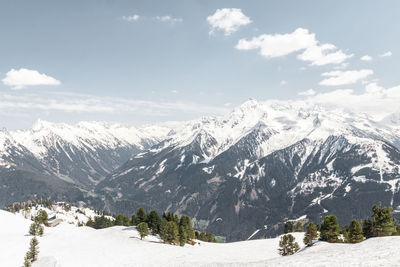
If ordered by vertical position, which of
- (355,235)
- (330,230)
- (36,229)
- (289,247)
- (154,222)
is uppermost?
(330,230)

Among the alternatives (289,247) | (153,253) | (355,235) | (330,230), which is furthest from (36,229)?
(355,235)

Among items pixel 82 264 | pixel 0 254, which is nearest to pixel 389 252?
pixel 82 264

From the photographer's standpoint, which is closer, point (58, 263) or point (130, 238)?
point (58, 263)

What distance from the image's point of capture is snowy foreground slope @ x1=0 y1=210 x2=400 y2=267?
42.3 meters

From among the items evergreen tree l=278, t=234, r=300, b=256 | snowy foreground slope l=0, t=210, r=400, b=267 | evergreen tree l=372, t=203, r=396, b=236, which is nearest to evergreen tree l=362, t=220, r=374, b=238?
evergreen tree l=372, t=203, r=396, b=236

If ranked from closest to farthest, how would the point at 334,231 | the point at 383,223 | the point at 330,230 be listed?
the point at 383,223, the point at 334,231, the point at 330,230

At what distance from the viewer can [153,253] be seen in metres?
77.4

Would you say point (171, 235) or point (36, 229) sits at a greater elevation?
point (36, 229)

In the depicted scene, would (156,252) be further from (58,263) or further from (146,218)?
(146,218)

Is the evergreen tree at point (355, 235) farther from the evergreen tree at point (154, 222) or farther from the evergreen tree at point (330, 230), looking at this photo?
the evergreen tree at point (154, 222)

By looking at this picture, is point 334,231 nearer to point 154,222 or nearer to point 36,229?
point 154,222

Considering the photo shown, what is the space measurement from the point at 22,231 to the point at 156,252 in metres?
89.3

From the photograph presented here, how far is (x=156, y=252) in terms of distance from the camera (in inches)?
3108

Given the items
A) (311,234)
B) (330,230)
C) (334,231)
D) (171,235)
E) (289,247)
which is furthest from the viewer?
(171,235)
